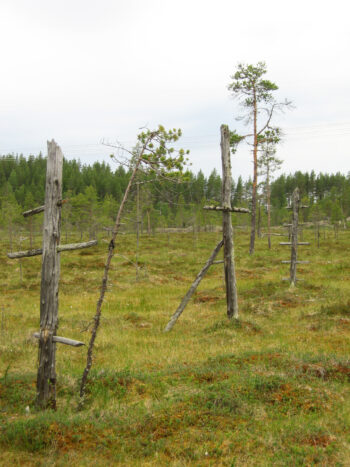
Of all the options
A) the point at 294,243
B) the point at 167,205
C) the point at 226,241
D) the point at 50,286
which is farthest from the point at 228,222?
the point at 167,205

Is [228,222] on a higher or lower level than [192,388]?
higher

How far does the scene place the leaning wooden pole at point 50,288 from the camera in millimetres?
5934

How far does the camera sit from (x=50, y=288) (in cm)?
596

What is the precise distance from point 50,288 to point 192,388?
130 inches

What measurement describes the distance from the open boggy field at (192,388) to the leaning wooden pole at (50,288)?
0.47m

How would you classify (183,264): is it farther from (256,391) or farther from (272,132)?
(256,391)

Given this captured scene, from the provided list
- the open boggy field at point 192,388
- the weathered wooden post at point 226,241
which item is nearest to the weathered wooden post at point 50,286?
the open boggy field at point 192,388

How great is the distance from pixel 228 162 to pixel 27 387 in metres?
8.51

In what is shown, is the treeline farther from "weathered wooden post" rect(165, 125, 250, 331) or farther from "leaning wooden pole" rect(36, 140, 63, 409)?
A: "leaning wooden pole" rect(36, 140, 63, 409)

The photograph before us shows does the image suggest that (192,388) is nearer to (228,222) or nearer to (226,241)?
(226,241)

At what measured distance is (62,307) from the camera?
48.6ft

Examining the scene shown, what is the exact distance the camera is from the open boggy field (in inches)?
185

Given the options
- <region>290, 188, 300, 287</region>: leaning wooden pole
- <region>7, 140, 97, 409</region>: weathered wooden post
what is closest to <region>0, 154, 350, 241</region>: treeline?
<region>290, 188, 300, 287</region>: leaning wooden pole

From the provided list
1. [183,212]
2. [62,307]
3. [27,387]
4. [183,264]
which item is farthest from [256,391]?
[183,212]
